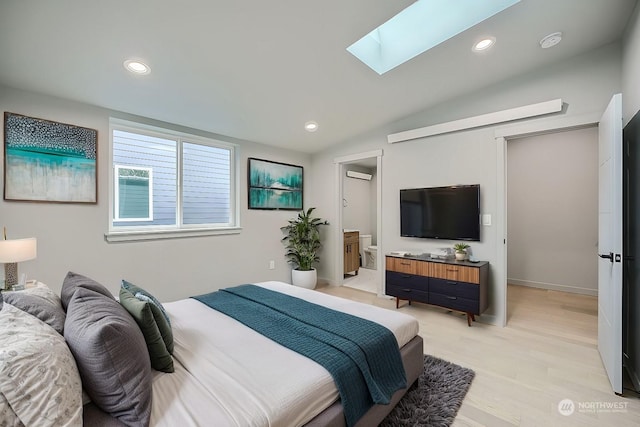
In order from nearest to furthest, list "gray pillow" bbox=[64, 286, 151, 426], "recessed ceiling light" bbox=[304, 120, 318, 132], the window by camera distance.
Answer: "gray pillow" bbox=[64, 286, 151, 426] < the window < "recessed ceiling light" bbox=[304, 120, 318, 132]

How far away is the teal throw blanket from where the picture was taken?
137 cm

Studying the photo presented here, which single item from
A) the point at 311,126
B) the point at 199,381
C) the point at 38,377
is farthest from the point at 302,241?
the point at 38,377

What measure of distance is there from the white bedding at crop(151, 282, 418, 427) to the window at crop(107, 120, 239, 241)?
2.09 m

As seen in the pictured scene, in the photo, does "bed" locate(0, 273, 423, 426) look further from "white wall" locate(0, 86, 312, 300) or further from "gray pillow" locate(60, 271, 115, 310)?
"white wall" locate(0, 86, 312, 300)

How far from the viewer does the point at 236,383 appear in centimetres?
120

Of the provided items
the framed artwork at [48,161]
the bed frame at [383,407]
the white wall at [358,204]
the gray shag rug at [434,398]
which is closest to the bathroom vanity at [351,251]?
the white wall at [358,204]

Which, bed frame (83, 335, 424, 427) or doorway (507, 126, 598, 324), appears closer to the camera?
bed frame (83, 335, 424, 427)

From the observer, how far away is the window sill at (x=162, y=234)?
9.83 ft

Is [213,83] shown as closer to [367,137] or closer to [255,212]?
[255,212]

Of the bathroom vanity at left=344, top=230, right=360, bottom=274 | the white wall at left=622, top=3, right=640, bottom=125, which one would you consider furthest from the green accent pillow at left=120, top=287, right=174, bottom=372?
the bathroom vanity at left=344, top=230, right=360, bottom=274

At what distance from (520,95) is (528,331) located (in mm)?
2525

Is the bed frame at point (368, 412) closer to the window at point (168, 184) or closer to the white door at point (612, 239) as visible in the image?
the white door at point (612, 239)

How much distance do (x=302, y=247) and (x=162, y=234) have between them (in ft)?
6.92

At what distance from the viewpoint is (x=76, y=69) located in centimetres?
230
